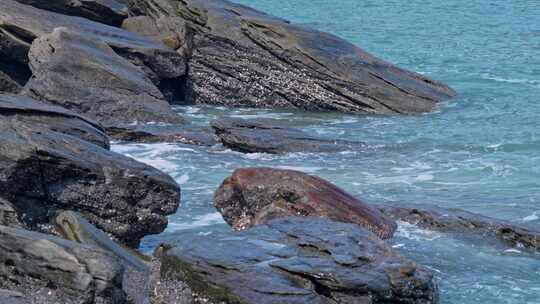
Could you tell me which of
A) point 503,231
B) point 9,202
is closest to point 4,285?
point 9,202

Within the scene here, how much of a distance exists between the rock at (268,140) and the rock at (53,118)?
182 inches

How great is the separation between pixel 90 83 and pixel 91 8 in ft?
17.3

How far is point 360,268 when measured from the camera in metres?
8.98

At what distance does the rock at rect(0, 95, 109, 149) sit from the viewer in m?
12.9

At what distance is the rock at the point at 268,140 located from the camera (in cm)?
1797

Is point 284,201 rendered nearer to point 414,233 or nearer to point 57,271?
point 414,233

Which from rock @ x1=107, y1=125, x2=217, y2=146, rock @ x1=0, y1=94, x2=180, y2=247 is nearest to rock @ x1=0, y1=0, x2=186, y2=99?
rock @ x1=107, y1=125, x2=217, y2=146

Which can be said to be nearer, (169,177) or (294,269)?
(294,269)

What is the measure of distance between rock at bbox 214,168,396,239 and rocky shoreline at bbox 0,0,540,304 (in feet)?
0.08

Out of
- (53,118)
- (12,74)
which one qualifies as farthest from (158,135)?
(53,118)

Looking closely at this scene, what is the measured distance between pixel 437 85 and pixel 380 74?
1.96 metres

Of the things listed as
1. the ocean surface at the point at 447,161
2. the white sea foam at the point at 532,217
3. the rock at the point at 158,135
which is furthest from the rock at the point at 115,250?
the rock at the point at 158,135

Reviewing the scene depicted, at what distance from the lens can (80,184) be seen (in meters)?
10.6

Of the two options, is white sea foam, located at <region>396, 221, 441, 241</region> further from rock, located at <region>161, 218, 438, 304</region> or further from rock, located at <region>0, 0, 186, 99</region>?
rock, located at <region>0, 0, 186, 99</region>
